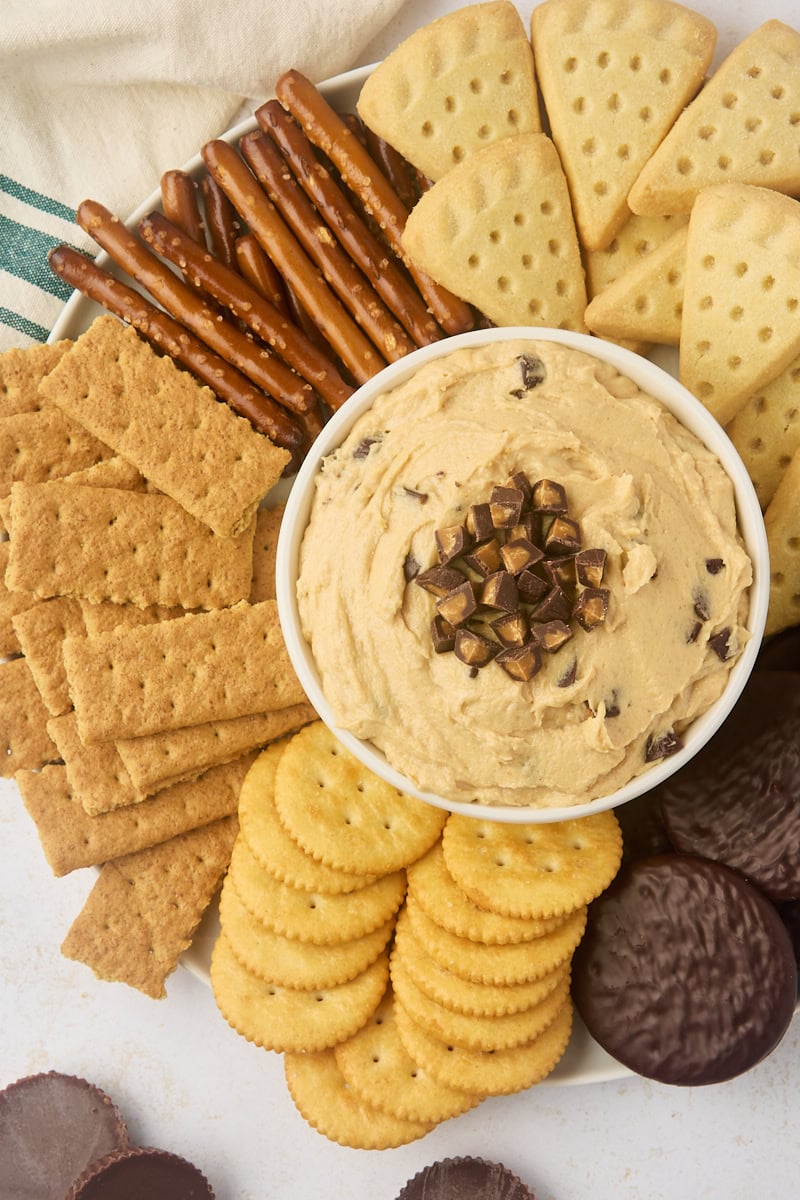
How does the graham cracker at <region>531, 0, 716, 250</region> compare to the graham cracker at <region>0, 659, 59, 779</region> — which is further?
the graham cracker at <region>0, 659, 59, 779</region>

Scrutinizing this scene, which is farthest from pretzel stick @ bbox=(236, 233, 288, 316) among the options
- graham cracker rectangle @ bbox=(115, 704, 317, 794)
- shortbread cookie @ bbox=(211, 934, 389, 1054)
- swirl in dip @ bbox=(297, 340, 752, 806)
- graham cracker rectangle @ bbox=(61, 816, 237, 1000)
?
shortbread cookie @ bbox=(211, 934, 389, 1054)

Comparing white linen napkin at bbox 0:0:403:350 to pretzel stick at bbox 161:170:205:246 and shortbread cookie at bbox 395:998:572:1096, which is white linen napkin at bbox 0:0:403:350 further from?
shortbread cookie at bbox 395:998:572:1096

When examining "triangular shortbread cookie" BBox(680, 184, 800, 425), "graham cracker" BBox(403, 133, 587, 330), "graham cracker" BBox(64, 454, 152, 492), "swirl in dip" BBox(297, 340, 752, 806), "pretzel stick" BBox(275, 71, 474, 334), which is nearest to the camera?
"swirl in dip" BBox(297, 340, 752, 806)

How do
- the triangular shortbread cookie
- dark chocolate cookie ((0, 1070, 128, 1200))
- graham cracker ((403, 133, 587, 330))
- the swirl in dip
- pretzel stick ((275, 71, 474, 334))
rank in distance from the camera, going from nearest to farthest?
1. the swirl in dip
2. the triangular shortbread cookie
3. graham cracker ((403, 133, 587, 330))
4. pretzel stick ((275, 71, 474, 334))
5. dark chocolate cookie ((0, 1070, 128, 1200))

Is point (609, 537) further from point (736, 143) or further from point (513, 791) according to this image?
point (736, 143)

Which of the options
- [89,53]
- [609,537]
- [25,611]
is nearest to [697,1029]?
[609,537]
